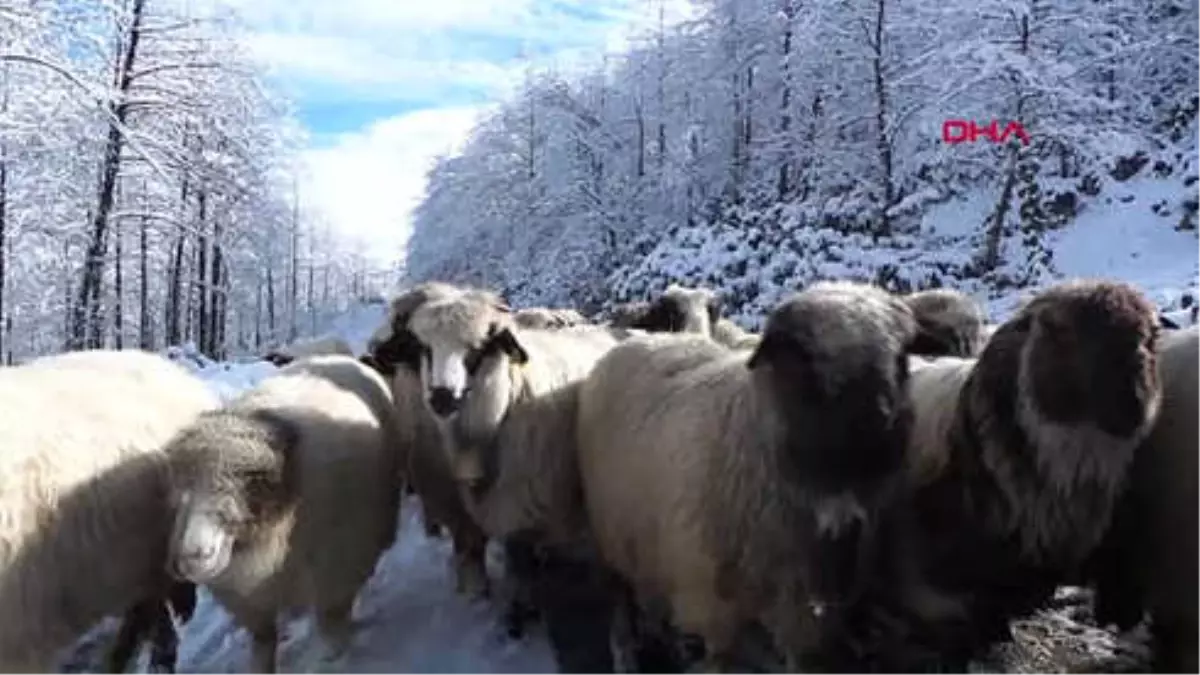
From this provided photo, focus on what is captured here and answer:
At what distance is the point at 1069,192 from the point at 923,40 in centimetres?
951

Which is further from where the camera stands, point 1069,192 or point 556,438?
point 1069,192

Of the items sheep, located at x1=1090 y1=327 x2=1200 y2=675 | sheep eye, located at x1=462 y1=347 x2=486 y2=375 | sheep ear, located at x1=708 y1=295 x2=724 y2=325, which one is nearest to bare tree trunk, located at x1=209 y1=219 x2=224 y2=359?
sheep ear, located at x1=708 y1=295 x2=724 y2=325

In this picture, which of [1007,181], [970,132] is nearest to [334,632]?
[1007,181]

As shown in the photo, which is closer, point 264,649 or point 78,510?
point 78,510

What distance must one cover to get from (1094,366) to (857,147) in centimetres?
3648

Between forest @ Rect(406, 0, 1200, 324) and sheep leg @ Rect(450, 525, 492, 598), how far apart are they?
23087 mm

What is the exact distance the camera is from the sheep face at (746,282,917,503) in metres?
4.56

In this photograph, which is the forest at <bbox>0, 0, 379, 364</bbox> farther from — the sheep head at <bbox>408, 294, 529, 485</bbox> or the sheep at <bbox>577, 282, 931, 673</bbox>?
the sheep at <bbox>577, 282, 931, 673</bbox>

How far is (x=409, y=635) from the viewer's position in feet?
24.1

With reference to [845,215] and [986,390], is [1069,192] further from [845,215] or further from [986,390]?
[986,390]

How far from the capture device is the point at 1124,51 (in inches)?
1356

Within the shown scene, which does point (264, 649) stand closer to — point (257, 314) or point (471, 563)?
point (471, 563)

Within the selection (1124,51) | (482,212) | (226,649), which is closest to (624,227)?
(482,212)

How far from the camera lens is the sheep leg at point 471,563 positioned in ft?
25.0
